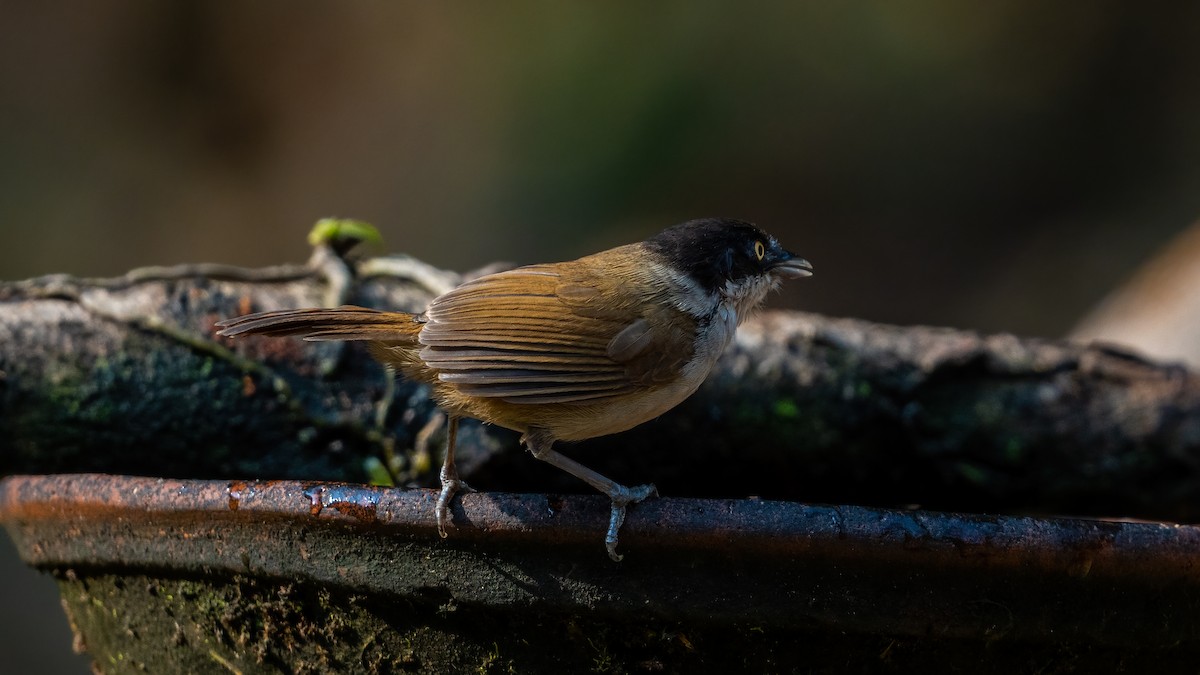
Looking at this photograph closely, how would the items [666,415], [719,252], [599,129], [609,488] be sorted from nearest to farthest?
1. [609,488]
2. [719,252]
3. [666,415]
4. [599,129]

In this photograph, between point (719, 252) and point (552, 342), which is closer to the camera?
point (552, 342)

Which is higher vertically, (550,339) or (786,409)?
(550,339)

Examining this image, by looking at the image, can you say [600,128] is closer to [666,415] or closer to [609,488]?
[666,415]

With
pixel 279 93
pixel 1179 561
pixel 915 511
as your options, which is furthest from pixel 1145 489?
pixel 279 93

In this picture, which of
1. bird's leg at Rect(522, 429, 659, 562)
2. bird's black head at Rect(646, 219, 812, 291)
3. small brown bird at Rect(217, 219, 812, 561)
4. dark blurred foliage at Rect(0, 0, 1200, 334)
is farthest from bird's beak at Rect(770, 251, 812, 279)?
dark blurred foliage at Rect(0, 0, 1200, 334)

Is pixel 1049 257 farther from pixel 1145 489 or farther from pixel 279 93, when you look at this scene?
pixel 279 93

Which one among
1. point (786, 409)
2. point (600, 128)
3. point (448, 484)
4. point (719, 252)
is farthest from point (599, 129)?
→ point (448, 484)

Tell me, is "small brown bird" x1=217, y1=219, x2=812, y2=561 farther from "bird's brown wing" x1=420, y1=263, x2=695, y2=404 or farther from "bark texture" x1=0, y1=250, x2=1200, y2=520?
"bark texture" x1=0, y1=250, x2=1200, y2=520
